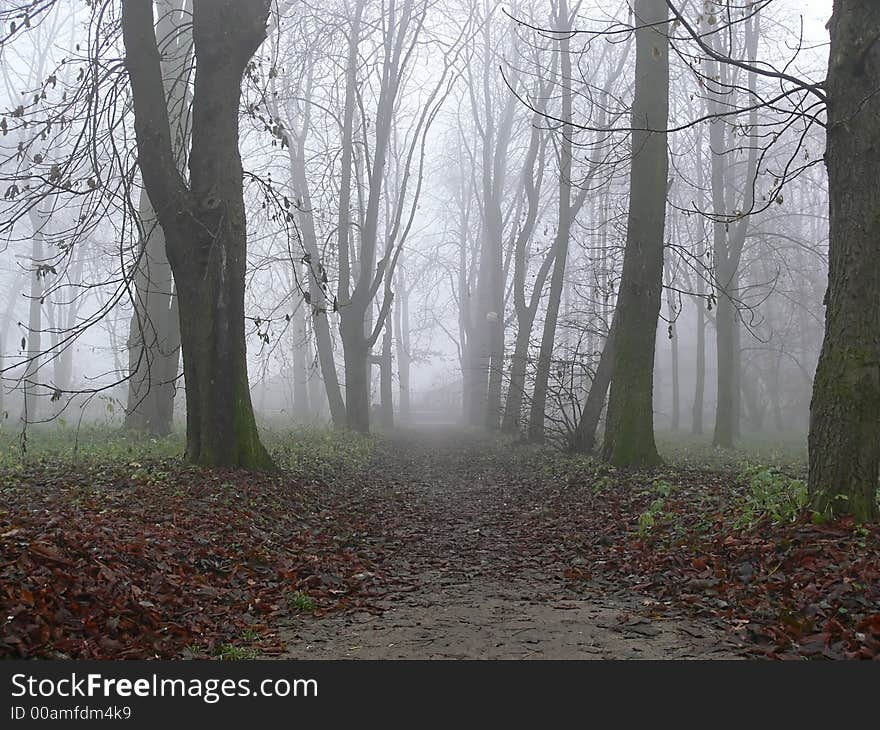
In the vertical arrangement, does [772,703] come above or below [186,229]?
below

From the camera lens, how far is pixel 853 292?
651 centimetres

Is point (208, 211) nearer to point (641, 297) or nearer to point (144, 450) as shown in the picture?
point (144, 450)

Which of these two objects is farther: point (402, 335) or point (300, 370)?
point (402, 335)

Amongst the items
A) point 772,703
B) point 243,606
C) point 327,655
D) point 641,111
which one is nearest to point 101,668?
point 327,655

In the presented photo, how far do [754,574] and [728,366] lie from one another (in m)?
17.5

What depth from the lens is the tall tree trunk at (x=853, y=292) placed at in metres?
6.41

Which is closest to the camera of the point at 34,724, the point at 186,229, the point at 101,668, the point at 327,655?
the point at 34,724

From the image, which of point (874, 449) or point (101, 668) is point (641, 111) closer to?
point (874, 449)

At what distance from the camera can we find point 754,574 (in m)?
5.75

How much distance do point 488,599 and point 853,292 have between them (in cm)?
394

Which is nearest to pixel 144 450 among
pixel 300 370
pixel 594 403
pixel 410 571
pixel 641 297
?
pixel 410 571

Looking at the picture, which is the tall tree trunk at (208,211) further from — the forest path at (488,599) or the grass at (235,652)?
the grass at (235,652)

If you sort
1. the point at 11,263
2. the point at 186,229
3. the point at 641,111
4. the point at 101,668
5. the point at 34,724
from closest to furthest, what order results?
the point at 34,724, the point at 101,668, the point at 186,229, the point at 641,111, the point at 11,263

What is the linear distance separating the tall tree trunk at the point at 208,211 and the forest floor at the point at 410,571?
2.44 ft
